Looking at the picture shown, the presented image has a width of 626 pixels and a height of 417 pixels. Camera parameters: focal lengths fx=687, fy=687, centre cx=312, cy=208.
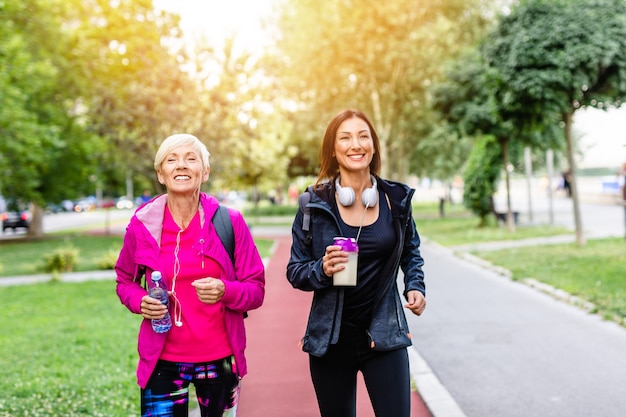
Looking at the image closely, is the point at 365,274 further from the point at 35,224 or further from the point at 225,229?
the point at 35,224

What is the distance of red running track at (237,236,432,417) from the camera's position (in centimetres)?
539

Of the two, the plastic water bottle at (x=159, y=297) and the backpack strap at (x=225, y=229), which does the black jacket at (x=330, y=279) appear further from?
the plastic water bottle at (x=159, y=297)

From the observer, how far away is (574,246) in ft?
51.0

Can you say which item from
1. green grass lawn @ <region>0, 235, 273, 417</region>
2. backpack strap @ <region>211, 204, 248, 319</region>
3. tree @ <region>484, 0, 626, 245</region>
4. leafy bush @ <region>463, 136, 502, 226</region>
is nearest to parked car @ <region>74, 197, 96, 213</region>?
leafy bush @ <region>463, 136, 502, 226</region>

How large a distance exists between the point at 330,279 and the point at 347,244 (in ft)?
0.62

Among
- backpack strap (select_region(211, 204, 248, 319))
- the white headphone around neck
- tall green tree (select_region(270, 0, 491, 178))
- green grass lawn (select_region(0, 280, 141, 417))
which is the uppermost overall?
tall green tree (select_region(270, 0, 491, 178))

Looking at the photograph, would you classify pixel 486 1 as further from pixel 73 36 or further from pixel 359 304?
pixel 359 304

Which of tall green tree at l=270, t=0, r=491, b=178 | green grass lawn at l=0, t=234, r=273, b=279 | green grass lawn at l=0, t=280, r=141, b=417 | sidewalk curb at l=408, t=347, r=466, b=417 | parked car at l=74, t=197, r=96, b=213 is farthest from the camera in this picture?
parked car at l=74, t=197, r=96, b=213

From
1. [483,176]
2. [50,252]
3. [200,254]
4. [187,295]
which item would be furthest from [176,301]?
[50,252]

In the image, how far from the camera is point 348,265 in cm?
270

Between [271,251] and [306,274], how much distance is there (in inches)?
673

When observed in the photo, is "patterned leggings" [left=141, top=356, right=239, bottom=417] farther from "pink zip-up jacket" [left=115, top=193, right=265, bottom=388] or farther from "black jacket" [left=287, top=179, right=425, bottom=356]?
"black jacket" [left=287, top=179, right=425, bottom=356]

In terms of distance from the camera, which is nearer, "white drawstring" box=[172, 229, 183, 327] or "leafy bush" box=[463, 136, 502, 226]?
"white drawstring" box=[172, 229, 183, 327]

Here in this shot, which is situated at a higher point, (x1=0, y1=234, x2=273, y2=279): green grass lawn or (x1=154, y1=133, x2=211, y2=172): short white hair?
(x1=154, y1=133, x2=211, y2=172): short white hair
